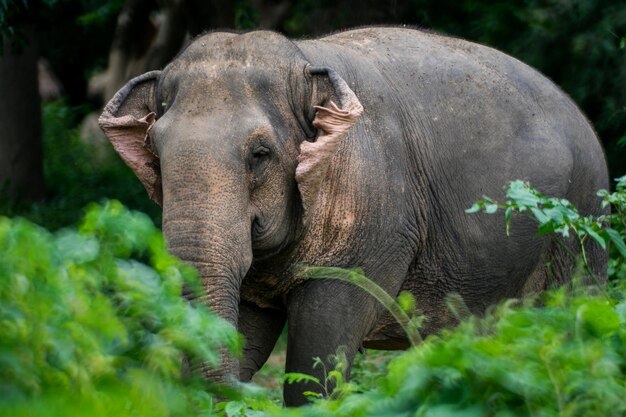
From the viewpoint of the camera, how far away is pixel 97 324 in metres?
3.04

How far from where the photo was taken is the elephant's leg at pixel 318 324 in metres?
6.92

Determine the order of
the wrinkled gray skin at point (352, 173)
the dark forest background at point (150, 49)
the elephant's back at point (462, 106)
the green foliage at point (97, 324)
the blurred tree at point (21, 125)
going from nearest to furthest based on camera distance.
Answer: the green foliage at point (97, 324), the wrinkled gray skin at point (352, 173), the elephant's back at point (462, 106), the dark forest background at point (150, 49), the blurred tree at point (21, 125)

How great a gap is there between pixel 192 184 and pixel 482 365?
10.4 feet

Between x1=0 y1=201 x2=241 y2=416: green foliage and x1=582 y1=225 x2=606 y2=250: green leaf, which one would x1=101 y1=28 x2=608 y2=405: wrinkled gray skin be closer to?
x1=582 y1=225 x2=606 y2=250: green leaf

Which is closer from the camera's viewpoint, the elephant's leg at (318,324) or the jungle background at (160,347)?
the jungle background at (160,347)

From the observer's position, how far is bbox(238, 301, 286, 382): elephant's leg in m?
7.46

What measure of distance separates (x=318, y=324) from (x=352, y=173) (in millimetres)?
731

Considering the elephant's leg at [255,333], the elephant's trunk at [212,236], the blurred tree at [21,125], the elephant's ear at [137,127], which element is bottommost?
the blurred tree at [21,125]

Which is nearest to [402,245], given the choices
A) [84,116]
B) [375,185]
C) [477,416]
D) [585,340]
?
[375,185]

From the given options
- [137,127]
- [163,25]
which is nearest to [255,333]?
[137,127]

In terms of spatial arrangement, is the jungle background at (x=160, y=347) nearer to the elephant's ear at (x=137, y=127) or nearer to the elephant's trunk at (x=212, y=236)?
the elephant's trunk at (x=212, y=236)

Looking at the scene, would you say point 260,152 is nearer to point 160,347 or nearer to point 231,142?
point 231,142

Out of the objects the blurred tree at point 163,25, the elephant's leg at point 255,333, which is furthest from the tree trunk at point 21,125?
the elephant's leg at point 255,333

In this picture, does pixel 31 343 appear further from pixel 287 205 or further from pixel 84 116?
pixel 84 116
